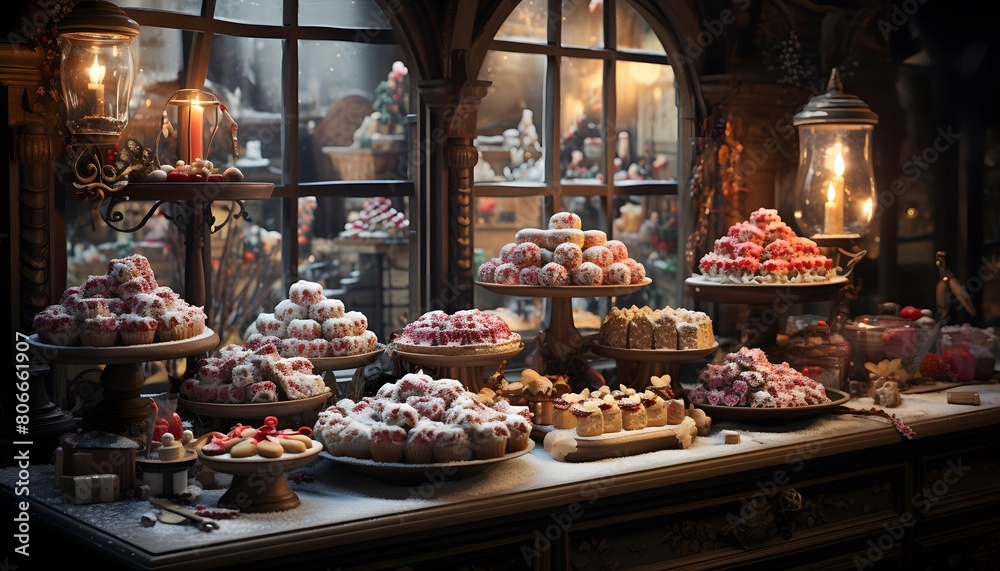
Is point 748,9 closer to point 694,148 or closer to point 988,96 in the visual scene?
point 694,148

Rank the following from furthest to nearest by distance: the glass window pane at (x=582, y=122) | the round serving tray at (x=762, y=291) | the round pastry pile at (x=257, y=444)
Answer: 1. the glass window pane at (x=582, y=122)
2. the round serving tray at (x=762, y=291)
3. the round pastry pile at (x=257, y=444)

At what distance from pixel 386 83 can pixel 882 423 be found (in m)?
2.59

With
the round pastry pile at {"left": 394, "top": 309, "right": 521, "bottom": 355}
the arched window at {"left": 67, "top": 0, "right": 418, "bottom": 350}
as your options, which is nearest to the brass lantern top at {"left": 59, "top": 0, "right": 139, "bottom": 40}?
the arched window at {"left": 67, "top": 0, "right": 418, "bottom": 350}

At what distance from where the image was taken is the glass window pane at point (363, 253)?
5.10 m

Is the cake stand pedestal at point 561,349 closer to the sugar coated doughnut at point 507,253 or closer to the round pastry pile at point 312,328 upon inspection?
the sugar coated doughnut at point 507,253

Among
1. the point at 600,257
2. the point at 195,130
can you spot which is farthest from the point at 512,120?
the point at 195,130

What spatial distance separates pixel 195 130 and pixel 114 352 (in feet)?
2.96

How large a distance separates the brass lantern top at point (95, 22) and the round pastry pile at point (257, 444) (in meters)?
1.27

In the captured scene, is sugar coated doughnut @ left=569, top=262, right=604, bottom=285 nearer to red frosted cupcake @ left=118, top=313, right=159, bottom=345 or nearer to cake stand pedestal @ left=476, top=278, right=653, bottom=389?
cake stand pedestal @ left=476, top=278, right=653, bottom=389

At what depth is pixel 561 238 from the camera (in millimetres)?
4344

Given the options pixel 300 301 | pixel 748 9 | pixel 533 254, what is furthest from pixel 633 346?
pixel 748 9

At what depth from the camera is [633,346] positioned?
437 centimetres

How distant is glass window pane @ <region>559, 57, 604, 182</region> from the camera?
547cm

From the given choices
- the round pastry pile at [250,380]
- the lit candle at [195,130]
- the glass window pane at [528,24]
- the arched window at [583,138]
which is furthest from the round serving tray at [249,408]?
the glass window pane at [528,24]
